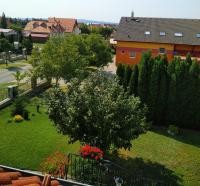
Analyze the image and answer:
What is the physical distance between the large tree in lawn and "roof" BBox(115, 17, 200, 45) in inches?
1139

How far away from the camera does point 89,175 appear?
504 inches

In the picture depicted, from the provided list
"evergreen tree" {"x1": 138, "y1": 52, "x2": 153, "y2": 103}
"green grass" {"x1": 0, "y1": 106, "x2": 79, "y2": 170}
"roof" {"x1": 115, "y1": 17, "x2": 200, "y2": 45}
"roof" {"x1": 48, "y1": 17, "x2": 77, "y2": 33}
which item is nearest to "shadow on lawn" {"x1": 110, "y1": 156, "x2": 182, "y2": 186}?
"green grass" {"x1": 0, "y1": 106, "x2": 79, "y2": 170}

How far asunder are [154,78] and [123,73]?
7.58 ft

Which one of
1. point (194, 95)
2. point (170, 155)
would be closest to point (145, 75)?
point (194, 95)

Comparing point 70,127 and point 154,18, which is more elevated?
point 154,18

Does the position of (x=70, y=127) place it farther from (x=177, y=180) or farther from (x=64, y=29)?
(x=64, y=29)

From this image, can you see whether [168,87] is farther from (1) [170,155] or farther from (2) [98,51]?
(2) [98,51]

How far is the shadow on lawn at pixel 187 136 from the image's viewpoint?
64.9 ft

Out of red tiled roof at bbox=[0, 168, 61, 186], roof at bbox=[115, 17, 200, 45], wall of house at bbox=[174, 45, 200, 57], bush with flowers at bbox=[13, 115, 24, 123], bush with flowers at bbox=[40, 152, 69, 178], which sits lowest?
bush with flowers at bbox=[13, 115, 24, 123]

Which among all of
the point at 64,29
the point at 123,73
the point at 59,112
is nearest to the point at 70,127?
the point at 59,112

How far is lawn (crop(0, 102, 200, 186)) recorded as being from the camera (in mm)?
15336

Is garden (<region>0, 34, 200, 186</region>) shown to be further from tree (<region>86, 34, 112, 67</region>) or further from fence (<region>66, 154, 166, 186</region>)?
tree (<region>86, 34, 112, 67</region>)

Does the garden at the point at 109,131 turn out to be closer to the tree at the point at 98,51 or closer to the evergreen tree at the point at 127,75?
the evergreen tree at the point at 127,75

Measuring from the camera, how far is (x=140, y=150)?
1797 cm
